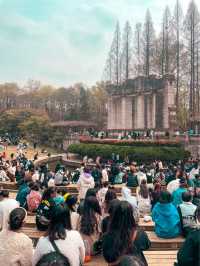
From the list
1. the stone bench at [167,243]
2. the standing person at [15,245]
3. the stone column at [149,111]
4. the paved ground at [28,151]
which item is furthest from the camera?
the stone column at [149,111]

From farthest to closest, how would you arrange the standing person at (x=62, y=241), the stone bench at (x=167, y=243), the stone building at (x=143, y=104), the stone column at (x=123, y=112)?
the stone column at (x=123, y=112), the stone building at (x=143, y=104), the stone bench at (x=167, y=243), the standing person at (x=62, y=241)

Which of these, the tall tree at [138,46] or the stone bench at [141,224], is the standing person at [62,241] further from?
the tall tree at [138,46]

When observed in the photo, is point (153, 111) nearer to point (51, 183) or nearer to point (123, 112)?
point (123, 112)

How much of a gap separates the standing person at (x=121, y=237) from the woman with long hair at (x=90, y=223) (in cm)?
129

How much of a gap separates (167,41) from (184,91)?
5.82 m

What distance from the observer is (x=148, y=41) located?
141 ft

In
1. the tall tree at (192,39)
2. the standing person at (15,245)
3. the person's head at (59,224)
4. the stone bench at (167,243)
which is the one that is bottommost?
the stone bench at (167,243)

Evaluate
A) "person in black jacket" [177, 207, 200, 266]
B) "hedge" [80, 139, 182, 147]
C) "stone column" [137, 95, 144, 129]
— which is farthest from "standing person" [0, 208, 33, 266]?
"stone column" [137, 95, 144, 129]

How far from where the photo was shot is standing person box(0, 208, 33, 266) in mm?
3769

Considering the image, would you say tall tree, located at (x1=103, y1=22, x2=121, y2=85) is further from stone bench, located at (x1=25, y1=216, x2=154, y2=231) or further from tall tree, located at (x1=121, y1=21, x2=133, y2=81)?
stone bench, located at (x1=25, y1=216, x2=154, y2=231)

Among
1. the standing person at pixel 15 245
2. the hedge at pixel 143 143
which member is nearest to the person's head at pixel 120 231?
the standing person at pixel 15 245

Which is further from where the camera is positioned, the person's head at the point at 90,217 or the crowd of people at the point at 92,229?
the person's head at the point at 90,217

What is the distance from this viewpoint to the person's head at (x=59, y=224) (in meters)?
3.72

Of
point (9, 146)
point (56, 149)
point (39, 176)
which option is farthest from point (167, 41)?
point (39, 176)
